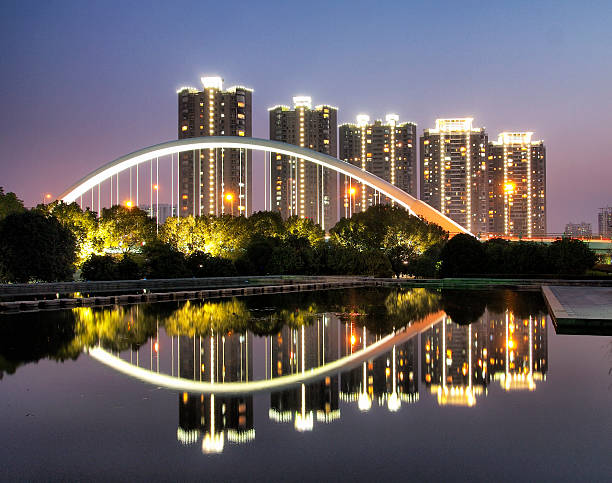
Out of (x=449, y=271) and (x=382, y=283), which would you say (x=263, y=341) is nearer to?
(x=382, y=283)

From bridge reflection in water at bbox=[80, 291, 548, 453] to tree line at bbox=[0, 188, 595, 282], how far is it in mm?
14954

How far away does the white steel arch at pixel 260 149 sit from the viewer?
1866 inches

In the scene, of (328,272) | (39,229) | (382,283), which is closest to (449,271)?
(382,283)

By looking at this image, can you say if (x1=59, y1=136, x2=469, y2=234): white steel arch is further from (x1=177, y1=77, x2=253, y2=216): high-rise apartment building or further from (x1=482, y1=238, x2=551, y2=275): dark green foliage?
(x1=177, y1=77, x2=253, y2=216): high-rise apartment building

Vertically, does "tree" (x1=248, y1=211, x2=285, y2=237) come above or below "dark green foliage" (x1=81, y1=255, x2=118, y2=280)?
above

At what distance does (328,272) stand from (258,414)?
32040 millimetres

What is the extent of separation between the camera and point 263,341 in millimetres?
12766

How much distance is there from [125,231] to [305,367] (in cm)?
3042

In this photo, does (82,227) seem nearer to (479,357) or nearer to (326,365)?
(326,365)

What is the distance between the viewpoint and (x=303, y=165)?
11438 cm

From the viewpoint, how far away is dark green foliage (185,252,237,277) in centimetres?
3475

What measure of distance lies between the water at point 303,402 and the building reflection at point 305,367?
4cm

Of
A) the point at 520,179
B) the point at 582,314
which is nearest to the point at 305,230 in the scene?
the point at 582,314

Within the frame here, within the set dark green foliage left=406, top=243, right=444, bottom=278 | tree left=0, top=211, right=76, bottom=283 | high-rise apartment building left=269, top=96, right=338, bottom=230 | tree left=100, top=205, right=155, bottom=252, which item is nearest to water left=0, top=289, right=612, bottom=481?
tree left=0, top=211, right=76, bottom=283
